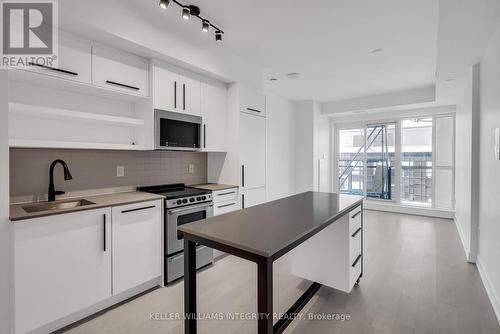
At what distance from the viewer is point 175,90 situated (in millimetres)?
2814

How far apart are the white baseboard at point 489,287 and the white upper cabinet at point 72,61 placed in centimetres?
409

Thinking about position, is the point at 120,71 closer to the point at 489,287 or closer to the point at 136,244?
the point at 136,244

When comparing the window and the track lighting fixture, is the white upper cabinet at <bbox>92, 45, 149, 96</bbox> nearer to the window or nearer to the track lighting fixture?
the track lighting fixture

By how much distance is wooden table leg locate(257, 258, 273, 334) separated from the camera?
46.1 inches

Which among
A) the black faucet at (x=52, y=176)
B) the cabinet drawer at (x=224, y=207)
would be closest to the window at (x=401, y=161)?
the cabinet drawer at (x=224, y=207)

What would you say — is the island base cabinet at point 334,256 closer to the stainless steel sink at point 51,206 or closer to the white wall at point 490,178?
the white wall at point 490,178

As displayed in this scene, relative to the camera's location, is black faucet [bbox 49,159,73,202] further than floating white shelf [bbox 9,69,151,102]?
Yes

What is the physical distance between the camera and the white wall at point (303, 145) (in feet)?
18.9

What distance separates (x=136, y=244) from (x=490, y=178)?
11.7 feet

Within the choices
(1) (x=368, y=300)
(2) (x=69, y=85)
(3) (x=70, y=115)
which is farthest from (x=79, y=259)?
(1) (x=368, y=300)

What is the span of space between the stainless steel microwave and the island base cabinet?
1.79 m

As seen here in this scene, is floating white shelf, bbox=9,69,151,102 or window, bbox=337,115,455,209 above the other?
floating white shelf, bbox=9,69,151,102

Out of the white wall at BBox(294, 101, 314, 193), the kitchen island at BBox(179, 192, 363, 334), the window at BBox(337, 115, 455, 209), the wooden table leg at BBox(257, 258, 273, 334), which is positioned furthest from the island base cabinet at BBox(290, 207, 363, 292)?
the window at BBox(337, 115, 455, 209)

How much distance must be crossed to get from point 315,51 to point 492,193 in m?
2.51
